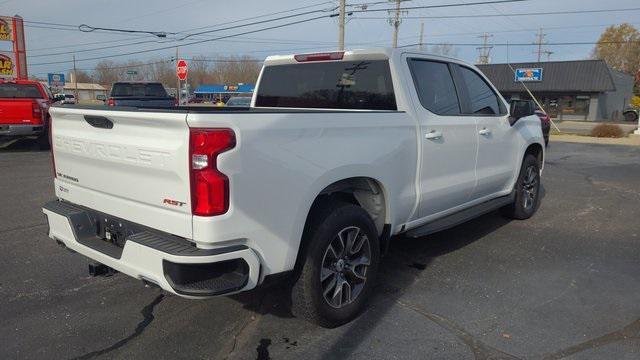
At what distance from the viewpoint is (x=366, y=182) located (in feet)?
12.6

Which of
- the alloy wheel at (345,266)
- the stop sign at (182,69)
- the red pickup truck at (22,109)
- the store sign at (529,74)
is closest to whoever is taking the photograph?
the alloy wheel at (345,266)

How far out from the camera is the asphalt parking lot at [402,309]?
3.32 meters

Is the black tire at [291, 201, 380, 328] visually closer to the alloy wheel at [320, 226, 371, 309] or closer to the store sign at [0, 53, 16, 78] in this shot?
the alloy wheel at [320, 226, 371, 309]

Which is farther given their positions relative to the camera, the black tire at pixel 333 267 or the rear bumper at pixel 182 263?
the black tire at pixel 333 267

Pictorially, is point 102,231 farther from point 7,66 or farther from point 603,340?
point 7,66

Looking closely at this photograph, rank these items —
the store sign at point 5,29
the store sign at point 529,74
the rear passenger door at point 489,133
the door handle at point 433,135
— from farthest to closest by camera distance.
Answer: the store sign at point 529,74
the store sign at point 5,29
the rear passenger door at point 489,133
the door handle at point 433,135

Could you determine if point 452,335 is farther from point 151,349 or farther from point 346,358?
point 151,349

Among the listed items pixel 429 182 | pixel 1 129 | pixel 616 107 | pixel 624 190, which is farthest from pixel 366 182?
pixel 616 107

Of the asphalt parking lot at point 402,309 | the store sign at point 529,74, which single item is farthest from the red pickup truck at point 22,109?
the store sign at point 529,74

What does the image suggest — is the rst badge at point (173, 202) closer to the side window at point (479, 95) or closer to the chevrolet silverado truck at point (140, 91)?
the side window at point (479, 95)

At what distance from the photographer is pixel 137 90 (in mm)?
17578

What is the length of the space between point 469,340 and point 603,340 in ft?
2.95

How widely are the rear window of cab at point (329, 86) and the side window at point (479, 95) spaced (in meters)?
1.21

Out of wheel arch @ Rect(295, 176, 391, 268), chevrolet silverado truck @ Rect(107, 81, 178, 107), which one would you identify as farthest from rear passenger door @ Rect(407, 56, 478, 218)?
chevrolet silverado truck @ Rect(107, 81, 178, 107)
